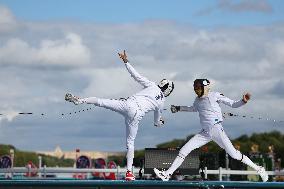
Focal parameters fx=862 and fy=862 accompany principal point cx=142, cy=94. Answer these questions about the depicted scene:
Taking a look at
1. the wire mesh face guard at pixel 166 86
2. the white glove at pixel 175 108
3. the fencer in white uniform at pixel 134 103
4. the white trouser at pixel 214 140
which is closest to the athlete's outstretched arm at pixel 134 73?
the fencer in white uniform at pixel 134 103

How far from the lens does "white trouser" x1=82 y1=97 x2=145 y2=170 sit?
62.4 ft

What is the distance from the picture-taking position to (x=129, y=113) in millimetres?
19141

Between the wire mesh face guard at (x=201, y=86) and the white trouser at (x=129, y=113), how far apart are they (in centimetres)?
156

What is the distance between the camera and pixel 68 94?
19.0 meters

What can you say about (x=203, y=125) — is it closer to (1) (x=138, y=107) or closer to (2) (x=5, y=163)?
(1) (x=138, y=107)

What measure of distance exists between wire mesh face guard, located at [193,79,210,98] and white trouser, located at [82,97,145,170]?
1.56 m

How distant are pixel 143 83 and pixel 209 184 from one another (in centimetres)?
409

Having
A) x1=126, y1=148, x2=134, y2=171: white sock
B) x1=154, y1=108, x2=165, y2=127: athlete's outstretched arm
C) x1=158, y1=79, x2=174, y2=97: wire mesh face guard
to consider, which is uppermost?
x1=158, y1=79, x2=174, y2=97: wire mesh face guard

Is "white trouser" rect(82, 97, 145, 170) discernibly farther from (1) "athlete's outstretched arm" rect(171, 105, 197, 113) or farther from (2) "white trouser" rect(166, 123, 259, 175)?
(2) "white trouser" rect(166, 123, 259, 175)

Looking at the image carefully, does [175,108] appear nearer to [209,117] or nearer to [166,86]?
[209,117]

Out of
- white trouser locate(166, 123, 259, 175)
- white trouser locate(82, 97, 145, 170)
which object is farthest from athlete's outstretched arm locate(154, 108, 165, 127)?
white trouser locate(166, 123, 259, 175)

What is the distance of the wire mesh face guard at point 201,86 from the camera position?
60.2 feet

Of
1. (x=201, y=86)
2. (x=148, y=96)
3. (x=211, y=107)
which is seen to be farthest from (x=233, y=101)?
(x=148, y=96)

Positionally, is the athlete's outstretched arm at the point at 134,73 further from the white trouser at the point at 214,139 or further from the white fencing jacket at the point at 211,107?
the white trouser at the point at 214,139
